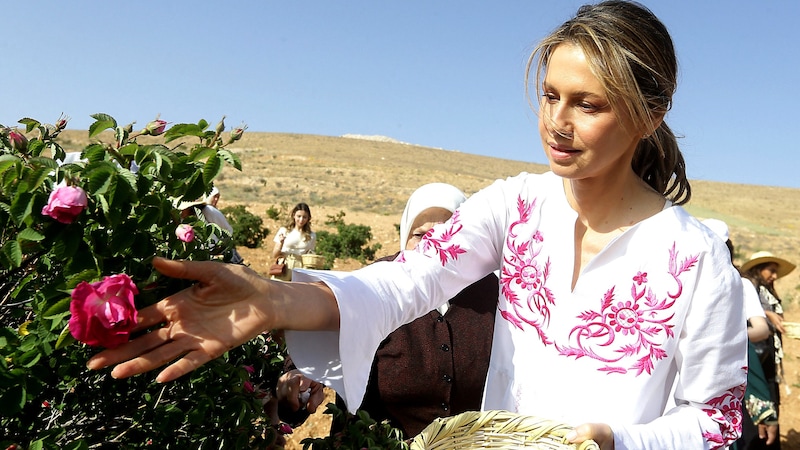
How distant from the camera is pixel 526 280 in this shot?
163 centimetres

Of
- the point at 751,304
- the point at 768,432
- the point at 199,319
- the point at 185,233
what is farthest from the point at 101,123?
the point at 768,432

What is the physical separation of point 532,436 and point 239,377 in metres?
0.67

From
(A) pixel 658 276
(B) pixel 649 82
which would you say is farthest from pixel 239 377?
(B) pixel 649 82

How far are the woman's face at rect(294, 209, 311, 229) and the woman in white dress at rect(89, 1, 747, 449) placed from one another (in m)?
7.22

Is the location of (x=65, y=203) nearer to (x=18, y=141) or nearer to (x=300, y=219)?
(x=18, y=141)

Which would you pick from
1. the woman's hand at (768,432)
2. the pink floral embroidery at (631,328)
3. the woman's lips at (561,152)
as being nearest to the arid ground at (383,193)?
the woman's hand at (768,432)

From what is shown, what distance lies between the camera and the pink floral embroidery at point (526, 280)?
158 cm

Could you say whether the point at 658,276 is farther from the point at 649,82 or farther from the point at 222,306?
the point at 222,306

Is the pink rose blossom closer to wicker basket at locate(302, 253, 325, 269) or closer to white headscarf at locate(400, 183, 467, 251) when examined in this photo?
white headscarf at locate(400, 183, 467, 251)

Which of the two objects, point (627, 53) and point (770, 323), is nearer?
point (627, 53)

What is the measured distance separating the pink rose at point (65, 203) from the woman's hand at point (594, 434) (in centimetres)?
104

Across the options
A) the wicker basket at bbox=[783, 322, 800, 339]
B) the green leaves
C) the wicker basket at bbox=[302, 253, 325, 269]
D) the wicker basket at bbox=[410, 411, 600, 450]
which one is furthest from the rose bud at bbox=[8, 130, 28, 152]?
the wicker basket at bbox=[302, 253, 325, 269]

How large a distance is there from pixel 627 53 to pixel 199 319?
1.01 m

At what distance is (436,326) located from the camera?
102 inches
